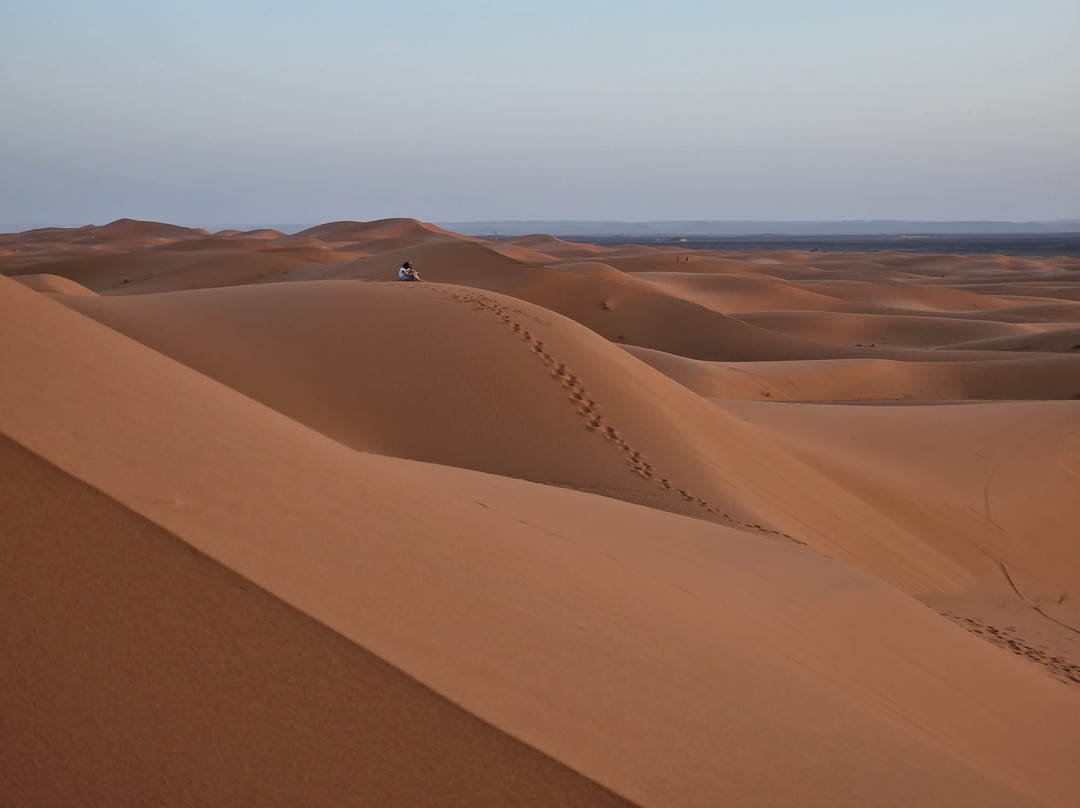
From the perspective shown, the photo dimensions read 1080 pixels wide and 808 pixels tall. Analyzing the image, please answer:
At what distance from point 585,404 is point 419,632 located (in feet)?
26.5

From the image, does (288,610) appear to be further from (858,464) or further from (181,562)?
(858,464)

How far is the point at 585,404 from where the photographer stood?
10.8 metres

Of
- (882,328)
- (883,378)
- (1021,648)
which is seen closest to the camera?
(1021,648)

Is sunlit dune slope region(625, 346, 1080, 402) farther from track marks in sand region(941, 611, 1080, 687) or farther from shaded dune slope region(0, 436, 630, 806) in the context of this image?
shaded dune slope region(0, 436, 630, 806)

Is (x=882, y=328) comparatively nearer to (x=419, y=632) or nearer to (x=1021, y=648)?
(x=1021, y=648)

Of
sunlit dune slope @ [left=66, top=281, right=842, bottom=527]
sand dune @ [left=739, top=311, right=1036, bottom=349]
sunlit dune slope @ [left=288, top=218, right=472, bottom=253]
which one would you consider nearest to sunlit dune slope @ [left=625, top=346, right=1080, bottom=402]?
sand dune @ [left=739, top=311, right=1036, bottom=349]

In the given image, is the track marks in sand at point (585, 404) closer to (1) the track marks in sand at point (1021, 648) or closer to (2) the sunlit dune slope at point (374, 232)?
(1) the track marks in sand at point (1021, 648)

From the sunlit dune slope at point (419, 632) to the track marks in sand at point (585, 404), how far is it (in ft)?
12.2

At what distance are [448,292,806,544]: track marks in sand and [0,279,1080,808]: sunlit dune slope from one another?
3.73m

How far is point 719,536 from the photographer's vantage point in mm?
7141

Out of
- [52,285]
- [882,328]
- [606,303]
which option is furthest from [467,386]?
[882,328]

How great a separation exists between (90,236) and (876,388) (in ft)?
256

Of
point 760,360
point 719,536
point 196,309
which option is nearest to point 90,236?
point 760,360

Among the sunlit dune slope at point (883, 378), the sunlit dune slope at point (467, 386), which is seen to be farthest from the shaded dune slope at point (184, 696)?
the sunlit dune slope at point (883, 378)
